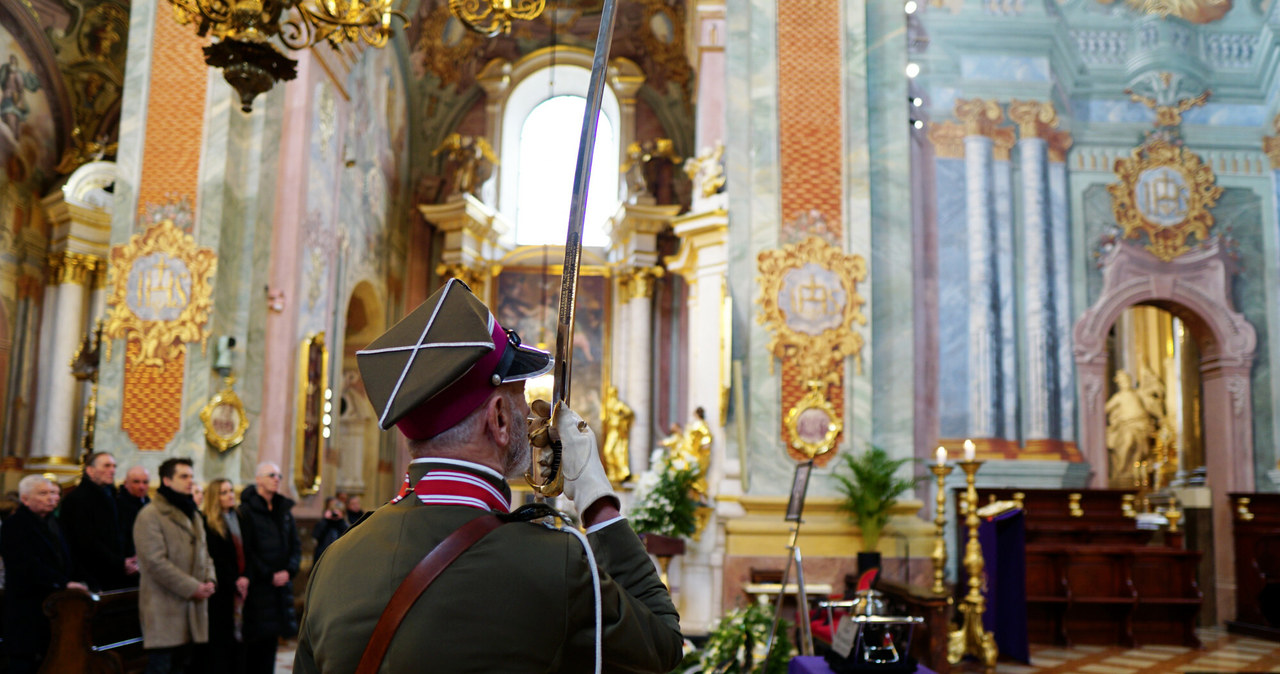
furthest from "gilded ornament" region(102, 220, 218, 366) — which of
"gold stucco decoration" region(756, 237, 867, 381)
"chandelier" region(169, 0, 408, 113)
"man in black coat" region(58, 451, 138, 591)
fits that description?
"gold stucco decoration" region(756, 237, 867, 381)

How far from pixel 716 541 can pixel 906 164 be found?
4.39 m

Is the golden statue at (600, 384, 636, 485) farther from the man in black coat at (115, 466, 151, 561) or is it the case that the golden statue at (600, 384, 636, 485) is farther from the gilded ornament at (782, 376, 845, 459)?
the man in black coat at (115, 466, 151, 561)

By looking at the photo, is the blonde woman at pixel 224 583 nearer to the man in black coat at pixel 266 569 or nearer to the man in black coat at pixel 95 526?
the man in black coat at pixel 266 569

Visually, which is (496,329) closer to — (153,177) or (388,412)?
(388,412)

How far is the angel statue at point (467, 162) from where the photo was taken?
64.1ft

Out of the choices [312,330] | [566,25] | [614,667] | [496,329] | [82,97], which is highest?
[566,25]

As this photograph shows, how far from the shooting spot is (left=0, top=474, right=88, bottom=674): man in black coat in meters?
6.54

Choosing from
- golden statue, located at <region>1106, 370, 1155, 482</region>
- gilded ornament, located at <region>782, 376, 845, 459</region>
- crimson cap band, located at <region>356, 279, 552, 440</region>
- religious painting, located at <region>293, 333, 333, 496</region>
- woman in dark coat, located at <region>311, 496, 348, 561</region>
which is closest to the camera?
crimson cap band, located at <region>356, 279, 552, 440</region>

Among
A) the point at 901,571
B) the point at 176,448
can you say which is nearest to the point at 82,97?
the point at 176,448

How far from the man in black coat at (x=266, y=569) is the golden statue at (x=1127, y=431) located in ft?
39.7

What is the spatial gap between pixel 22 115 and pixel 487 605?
17869 mm

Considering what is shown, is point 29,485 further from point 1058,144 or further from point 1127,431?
point 1127,431

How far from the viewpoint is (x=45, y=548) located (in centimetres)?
663

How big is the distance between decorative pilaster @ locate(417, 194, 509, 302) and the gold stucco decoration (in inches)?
394
